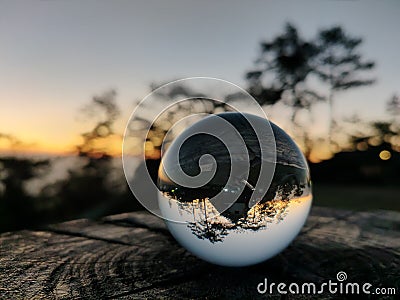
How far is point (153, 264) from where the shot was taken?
2.14m

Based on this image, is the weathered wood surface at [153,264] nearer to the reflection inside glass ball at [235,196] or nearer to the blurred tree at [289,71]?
the reflection inside glass ball at [235,196]

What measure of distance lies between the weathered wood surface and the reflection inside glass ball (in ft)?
0.59

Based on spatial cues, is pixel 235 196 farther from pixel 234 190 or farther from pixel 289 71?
pixel 289 71

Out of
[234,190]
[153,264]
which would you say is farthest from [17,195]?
[234,190]

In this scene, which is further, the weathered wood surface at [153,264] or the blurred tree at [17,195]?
the blurred tree at [17,195]

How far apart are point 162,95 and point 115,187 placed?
192cm

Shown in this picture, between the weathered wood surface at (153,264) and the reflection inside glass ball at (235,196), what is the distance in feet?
0.59

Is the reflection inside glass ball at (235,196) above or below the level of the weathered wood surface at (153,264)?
above

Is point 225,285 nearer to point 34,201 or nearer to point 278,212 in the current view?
point 278,212

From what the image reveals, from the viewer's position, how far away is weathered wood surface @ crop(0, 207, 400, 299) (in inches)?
69.4

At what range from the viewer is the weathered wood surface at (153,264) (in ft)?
5.78

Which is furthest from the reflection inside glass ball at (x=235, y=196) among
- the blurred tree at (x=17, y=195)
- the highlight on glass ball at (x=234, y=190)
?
the blurred tree at (x=17, y=195)

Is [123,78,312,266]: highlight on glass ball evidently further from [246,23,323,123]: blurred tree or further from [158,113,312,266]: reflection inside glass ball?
[246,23,323,123]: blurred tree

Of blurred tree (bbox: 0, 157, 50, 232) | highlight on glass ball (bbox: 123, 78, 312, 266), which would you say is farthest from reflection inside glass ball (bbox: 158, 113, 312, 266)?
blurred tree (bbox: 0, 157, 50, 232)
